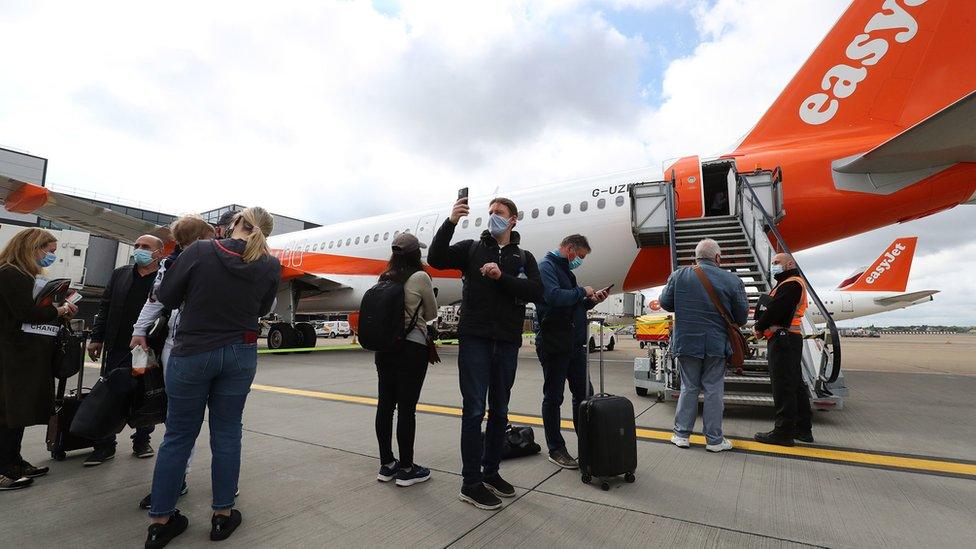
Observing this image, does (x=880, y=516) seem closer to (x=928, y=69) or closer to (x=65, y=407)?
(x=65, y=407)

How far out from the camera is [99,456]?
3049mm

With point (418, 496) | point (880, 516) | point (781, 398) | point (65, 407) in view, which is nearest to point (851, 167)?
point (781, 398)

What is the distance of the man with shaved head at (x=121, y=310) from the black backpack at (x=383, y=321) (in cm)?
165

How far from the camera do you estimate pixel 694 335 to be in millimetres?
3535

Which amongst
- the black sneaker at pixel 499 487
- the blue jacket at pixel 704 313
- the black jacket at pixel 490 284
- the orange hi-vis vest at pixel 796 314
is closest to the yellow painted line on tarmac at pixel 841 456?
the blue jacket at pixel 704 313

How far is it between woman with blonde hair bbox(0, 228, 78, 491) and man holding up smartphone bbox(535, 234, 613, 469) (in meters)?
3.04

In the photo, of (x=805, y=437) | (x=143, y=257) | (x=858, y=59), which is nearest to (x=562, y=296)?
(x=805, y=437)

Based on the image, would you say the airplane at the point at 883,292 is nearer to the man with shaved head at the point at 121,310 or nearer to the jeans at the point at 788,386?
the jeans at the point at 788,386

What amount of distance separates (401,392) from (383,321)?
0.46 meters

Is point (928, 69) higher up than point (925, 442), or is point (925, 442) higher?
point (928, 69)

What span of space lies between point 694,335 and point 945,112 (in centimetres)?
457

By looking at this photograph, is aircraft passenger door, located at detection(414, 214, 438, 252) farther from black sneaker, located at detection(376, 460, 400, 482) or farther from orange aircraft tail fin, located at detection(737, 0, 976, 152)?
black sneaker, located at detection(376, 460, 400, 482)

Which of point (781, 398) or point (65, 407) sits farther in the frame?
point (781, 398)

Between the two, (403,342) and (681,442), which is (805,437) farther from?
(403,342)
